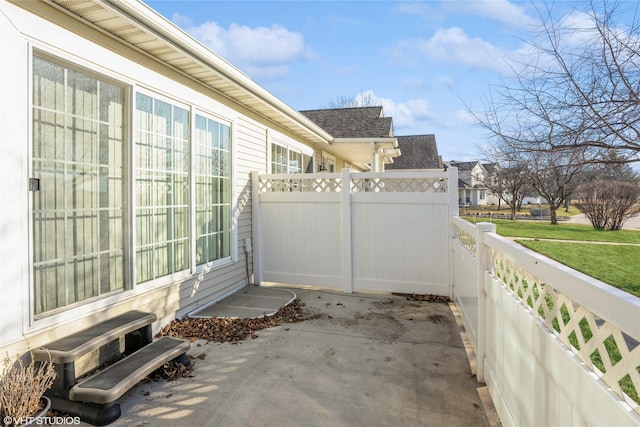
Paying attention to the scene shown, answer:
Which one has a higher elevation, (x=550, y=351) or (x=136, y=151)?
(x=136, y=151)

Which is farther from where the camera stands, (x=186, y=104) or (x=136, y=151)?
(x=186, y=104)

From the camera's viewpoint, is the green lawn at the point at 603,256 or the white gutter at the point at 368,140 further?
the white gutter at the point at 368,140

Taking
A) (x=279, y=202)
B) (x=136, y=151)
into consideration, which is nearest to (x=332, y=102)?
(x=279, y=202)

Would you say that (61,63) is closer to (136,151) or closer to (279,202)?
(136,151)

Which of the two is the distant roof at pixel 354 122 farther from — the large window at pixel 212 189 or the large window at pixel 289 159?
the large window at pixel 212 189

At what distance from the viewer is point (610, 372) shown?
1085 mm

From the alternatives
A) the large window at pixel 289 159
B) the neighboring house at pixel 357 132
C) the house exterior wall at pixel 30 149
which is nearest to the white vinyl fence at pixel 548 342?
the house exterior wall at pixel 30 149

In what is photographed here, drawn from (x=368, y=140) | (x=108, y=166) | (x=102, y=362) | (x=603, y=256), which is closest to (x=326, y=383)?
(x=102, y=362)

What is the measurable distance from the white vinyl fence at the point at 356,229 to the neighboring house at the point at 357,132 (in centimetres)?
435

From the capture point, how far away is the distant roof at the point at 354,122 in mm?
11094

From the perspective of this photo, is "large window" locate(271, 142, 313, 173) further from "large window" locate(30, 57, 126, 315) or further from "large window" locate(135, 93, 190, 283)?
"large window" locate(30, 57, 126, 315)

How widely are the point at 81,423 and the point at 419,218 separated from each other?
15.4ft

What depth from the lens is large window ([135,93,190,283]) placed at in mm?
3854

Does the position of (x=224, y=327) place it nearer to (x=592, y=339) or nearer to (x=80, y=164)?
(x=80, y=164)
